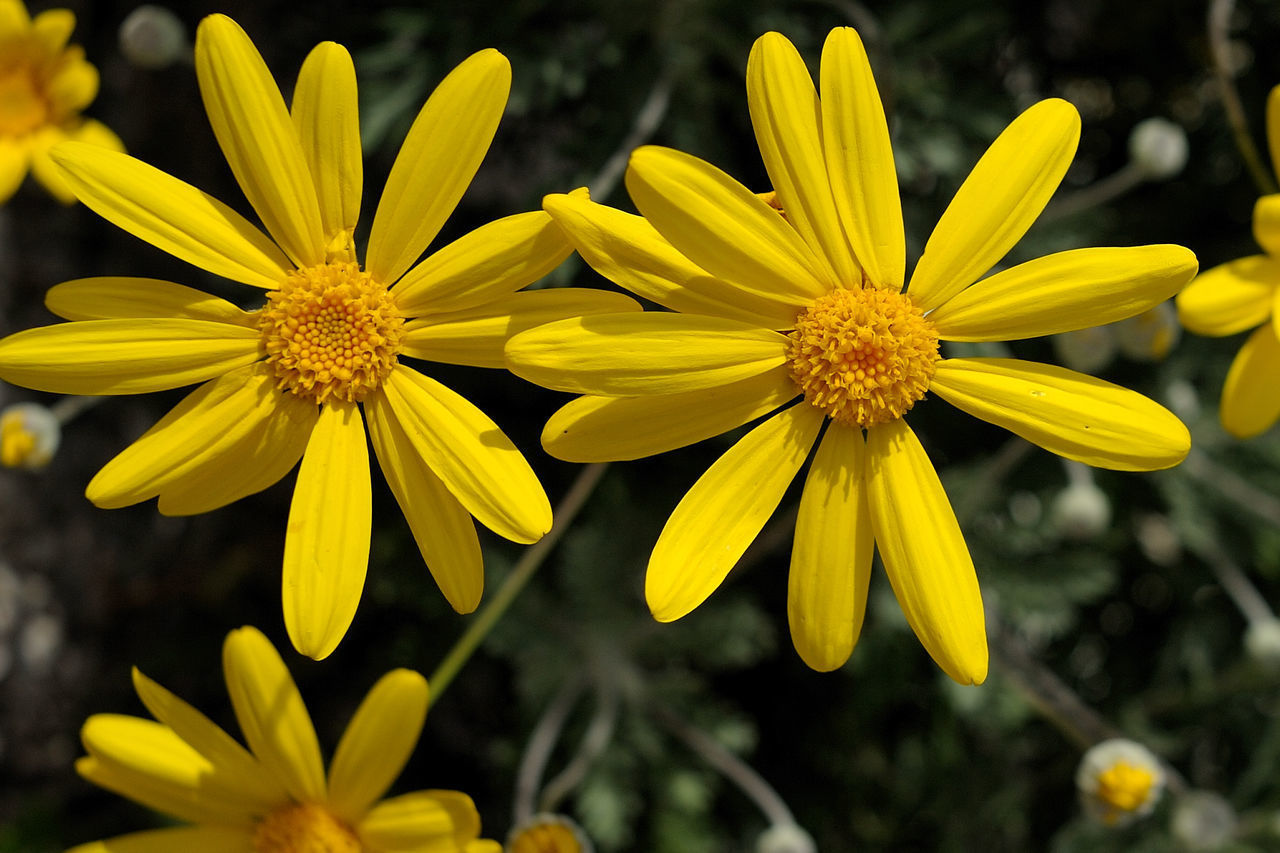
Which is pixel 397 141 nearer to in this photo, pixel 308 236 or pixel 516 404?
pixel 516 404

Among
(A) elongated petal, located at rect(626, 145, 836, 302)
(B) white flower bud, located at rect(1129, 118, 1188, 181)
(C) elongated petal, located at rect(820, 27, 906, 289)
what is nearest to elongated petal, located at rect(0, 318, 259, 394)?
(A) elongated petal, located at rect(626, 145, 836, 302)

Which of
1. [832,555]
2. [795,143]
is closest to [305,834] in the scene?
[832,555]

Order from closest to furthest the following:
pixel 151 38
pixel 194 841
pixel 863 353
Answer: pixel 863 353 < pixel 194 841 < pixel 151 38

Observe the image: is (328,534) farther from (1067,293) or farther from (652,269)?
(1067,293)

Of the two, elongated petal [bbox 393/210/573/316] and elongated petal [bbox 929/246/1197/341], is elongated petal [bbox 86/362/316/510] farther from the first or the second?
elongated petal [bbox 929/246/1197/341]

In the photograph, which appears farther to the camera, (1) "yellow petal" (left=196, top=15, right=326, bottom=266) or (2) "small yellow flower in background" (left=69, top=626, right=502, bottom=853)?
(2) "small yellow flower in background" (left=69, top=626, right=502, bottom=853)

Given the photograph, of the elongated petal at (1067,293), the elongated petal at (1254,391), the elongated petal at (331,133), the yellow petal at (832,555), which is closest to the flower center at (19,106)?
the elongated petal at (331,133)
